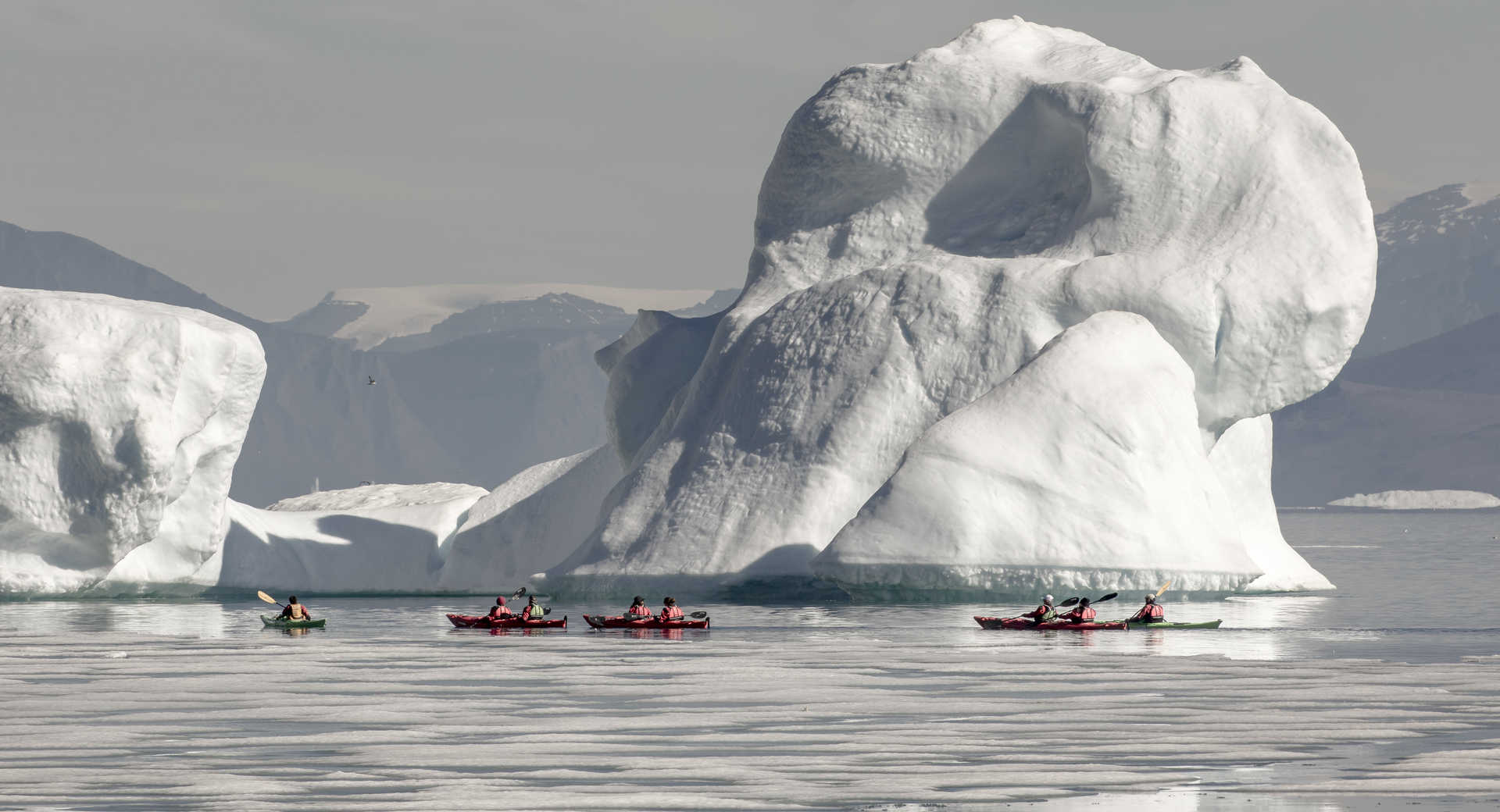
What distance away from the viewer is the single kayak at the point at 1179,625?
3073cm

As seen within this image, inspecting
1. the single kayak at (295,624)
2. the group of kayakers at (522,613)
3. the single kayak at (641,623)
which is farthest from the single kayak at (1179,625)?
the single kayak at (295,624)

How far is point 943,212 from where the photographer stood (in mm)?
46281

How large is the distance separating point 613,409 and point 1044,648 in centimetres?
2411

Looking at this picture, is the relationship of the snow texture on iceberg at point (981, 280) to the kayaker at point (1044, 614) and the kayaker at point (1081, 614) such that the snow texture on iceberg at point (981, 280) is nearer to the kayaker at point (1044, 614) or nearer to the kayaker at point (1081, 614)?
the kayaker at point (1081, 614)

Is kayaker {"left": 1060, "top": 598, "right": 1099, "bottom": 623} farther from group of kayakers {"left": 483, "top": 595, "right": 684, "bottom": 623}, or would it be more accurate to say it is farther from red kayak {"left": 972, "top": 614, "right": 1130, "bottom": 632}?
group of kayakers {"left": 483, "top": 595, "right": 684, "bottom": 623}

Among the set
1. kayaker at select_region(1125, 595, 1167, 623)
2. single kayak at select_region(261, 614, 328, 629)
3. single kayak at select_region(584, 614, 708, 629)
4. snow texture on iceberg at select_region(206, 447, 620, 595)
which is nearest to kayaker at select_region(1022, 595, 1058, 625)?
kayaker at select_region(1125, 595, 1167, 623)

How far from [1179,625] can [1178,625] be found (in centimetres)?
3

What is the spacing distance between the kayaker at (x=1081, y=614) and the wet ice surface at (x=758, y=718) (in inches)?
32.2

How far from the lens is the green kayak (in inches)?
1210

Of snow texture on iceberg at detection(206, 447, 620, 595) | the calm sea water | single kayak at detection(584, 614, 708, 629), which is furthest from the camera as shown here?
snow texture on iceberg at detection(206, 447, 620, 595)

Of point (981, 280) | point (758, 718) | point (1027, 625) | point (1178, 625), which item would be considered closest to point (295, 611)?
point (1027, 625)

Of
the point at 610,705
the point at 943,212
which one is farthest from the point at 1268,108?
the point at 610,705

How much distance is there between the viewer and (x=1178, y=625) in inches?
1200

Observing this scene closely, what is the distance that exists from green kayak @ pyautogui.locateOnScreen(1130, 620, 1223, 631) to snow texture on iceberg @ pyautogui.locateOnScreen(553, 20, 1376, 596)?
190 inches
